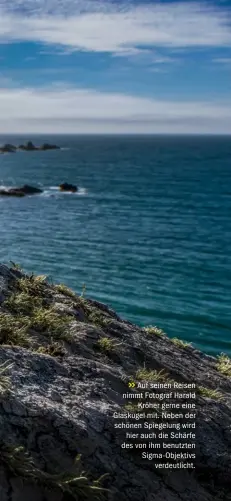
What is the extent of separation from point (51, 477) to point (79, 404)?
105 centimetres

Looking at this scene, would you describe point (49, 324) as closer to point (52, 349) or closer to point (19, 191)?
point (52, 349)

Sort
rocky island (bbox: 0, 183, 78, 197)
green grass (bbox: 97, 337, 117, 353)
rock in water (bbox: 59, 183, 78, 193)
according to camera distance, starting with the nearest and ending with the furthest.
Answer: green grass (bbox: 97, 337, 117, 353)
rocky island (bbox: 0, 183, 78, 197)
rock in water (bbox: 59, 183, 78, 193)

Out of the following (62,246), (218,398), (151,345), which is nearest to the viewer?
(218,398)

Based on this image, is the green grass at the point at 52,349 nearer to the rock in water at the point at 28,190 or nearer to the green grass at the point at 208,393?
the green grass at the point at 208,393

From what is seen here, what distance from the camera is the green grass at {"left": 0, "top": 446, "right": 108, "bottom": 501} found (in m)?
5.14

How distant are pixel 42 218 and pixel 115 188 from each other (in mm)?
35334

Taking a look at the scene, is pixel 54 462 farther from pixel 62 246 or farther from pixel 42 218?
pixel 42 218

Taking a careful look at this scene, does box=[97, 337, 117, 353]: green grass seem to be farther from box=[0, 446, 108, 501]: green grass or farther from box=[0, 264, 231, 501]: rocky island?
box=[0, 446, 108, 501]: green grass

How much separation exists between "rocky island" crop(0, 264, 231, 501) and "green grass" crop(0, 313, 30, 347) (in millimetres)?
14

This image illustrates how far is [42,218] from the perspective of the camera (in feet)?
237

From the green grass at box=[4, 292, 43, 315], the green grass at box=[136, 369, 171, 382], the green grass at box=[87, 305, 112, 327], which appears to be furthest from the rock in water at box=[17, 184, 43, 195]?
the green grass at box=[136, 369, 171, 382]

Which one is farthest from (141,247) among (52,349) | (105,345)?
(52,349)

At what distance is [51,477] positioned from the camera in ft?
17.3

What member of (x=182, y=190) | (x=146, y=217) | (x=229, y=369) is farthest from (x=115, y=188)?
(x=229, y=369)
